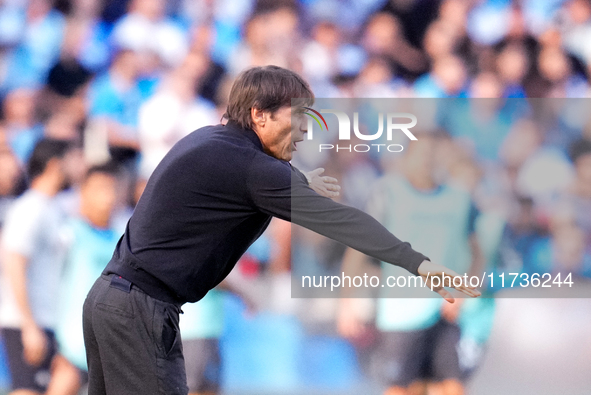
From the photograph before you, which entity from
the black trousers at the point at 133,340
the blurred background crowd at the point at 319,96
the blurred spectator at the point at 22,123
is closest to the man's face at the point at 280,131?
the black trousers at the point at 133,340

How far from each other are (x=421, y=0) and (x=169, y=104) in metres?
1.34

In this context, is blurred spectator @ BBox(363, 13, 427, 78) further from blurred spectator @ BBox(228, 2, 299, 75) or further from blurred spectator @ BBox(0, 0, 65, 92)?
blurred spectator @ BBox(0, 0, 65, 92)

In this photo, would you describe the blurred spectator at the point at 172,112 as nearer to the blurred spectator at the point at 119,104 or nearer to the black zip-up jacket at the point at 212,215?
the blurred spectator at the point at 119,104

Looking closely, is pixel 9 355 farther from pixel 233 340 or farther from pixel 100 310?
pixel 100 310

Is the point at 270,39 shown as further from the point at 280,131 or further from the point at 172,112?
the point at 280,131

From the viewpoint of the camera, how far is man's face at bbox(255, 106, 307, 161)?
1.77 metres

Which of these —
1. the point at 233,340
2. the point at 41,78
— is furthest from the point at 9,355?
the point at 41,78

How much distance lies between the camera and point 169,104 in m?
3.01

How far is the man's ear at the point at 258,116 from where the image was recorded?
5.74ft

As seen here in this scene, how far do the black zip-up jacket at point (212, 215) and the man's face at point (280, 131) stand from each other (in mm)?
91

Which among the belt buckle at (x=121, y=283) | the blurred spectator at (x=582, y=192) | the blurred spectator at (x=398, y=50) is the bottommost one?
the belt buckle at (x=121, y=283)

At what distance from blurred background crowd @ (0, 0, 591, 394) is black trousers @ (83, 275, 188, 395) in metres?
1.34

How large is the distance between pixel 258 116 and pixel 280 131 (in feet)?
0.26

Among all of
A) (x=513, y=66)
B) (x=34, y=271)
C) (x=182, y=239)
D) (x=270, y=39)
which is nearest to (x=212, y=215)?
(x=182, y=239)
